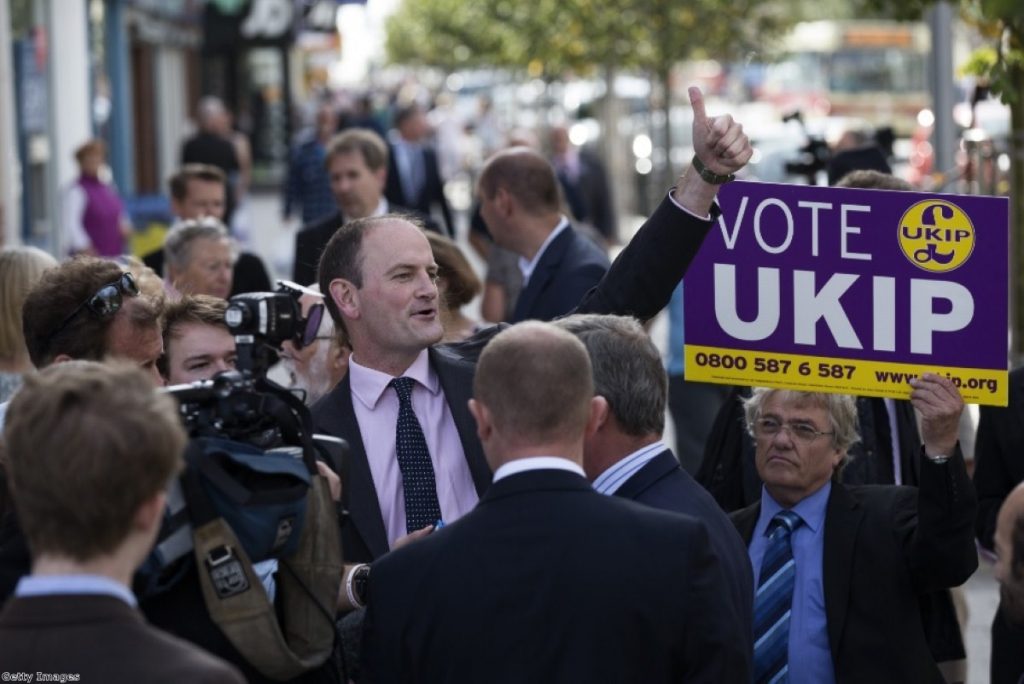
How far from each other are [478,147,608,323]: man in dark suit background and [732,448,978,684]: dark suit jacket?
2276mm

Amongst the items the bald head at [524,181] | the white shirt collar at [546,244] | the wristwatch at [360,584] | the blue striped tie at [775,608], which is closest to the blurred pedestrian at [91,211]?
the bald head at [524,181]

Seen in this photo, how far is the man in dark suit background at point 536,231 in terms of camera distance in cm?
701

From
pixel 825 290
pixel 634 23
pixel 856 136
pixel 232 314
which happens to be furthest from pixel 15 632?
pixel 634 23

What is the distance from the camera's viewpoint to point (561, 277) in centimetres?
700

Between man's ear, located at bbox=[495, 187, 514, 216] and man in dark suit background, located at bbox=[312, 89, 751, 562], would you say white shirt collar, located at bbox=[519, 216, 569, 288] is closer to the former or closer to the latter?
man's ear, located at bbox=[495, 187, 514, 216]

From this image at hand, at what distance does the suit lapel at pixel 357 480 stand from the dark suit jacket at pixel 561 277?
2.34 metres

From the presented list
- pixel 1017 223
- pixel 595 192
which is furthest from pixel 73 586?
pixel 595 192

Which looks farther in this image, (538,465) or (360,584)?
(360,584)

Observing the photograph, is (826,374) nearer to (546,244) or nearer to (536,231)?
(546,244)

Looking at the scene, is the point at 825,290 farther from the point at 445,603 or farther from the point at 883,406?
the point at 445,603

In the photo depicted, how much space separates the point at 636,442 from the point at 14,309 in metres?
2.68

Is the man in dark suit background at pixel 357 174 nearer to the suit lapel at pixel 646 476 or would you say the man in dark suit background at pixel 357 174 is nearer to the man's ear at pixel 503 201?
the man's ear at pixel 503 201

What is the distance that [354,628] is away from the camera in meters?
4.09

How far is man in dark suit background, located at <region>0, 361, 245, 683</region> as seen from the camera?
2.73 meters
